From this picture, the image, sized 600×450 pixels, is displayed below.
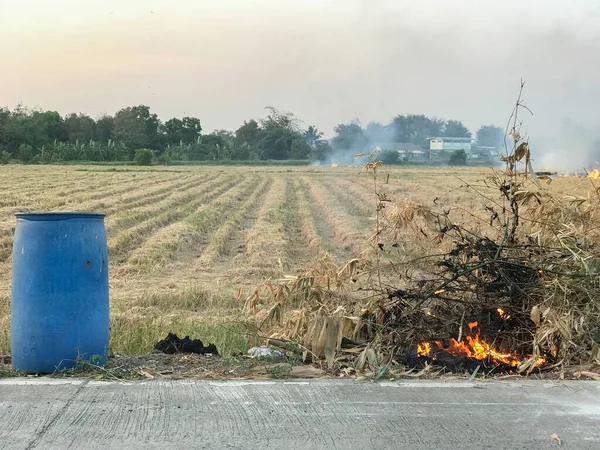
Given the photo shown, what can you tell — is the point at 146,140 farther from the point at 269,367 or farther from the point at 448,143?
the point at 269,367

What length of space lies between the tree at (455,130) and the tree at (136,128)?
4900 cm

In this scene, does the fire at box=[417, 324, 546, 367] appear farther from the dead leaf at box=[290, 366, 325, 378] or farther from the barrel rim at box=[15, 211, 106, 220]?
the barrel rim at box=[15, 211, 106, 220]

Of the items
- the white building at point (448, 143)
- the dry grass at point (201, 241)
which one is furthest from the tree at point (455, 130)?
the dry grass at point (201, 241)

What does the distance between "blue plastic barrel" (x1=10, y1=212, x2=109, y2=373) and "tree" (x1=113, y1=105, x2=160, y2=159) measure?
79337 millimetres

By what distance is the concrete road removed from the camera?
13.0ft

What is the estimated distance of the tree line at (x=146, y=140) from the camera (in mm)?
75000

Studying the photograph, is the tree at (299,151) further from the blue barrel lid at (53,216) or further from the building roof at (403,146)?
the blue barrel lid at (53,216)

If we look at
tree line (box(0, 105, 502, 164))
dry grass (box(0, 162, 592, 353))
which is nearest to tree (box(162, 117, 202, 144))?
tree line (box(0, 105, 502, 164))

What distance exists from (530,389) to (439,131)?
4444 inches

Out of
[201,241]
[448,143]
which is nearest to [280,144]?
[448,143]

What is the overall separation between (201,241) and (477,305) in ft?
41.7

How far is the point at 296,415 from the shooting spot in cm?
437

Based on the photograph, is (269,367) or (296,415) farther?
(269,367)

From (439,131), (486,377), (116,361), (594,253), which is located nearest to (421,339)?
(486,377)
